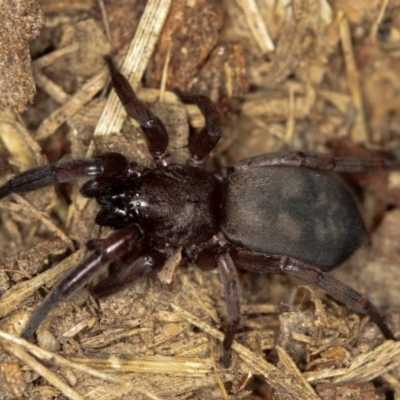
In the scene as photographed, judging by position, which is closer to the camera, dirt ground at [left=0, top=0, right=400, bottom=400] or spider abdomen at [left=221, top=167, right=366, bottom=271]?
dirt ground at [left=0, top=0, right=400, bottom=400]

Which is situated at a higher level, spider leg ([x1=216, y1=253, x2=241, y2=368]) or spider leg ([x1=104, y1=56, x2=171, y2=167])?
spider leg ([x1=104, y1=56, x2=171, y2=167])

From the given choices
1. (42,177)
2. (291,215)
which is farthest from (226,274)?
(42,177)

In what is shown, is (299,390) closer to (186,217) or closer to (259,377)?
(259,377)

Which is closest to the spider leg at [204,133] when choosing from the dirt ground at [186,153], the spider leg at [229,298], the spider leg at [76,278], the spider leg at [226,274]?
the dirt ground at [186,153]

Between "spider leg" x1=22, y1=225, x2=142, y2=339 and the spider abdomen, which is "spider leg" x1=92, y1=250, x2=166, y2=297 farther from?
the spider abdomen

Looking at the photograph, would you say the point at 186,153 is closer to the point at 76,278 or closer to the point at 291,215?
the point at 291,215

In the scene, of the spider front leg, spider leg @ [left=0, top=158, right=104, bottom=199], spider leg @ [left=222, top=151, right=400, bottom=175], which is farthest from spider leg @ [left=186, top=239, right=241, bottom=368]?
spider leg @ [left=0, top=158, right=104, bottom=199]
